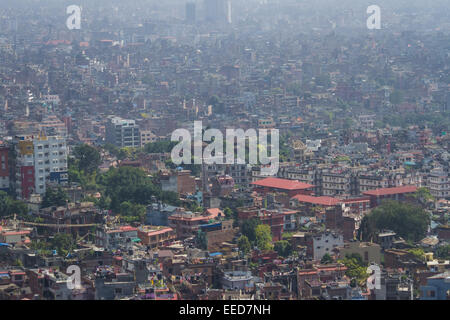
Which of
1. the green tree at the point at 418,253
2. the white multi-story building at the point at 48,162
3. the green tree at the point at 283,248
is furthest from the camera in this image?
the white multi-story building at the point at 48,162

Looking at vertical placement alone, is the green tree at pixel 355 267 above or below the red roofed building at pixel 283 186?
below

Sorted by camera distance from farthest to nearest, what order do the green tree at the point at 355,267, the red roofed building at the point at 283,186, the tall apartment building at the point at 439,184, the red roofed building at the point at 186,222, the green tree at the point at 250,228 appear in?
the tall apartment building at the point at 439,184
the red roofed building at the point at 283,186
the red roofed building at the point at 186,222
the green tree at the point at 250,228
the green tree at the point at 355,267

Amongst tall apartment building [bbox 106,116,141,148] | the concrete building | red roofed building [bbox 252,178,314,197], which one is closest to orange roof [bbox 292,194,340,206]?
red roofed building [bbox 252,178,314,197]

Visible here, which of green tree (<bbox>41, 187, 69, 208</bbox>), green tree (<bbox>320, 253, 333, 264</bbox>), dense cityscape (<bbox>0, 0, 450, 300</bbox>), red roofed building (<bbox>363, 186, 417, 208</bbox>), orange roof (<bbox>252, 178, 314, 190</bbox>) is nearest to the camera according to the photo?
dense cityscape (<bbox>0, 0, 450, 300</bbox>)

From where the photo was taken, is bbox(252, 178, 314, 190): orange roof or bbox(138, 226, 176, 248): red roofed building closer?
bbox(138, 226, 176, 248): red roofed building

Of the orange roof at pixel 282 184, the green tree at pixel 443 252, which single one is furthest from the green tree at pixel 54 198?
the green tree at pixel 443 252

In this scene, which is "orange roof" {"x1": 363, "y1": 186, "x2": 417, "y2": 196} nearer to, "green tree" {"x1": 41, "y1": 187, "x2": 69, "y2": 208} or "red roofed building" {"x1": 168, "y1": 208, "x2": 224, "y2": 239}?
"red roofed building" {"x1": 168, "y1": 208, "x2": 224, "y2": 239}

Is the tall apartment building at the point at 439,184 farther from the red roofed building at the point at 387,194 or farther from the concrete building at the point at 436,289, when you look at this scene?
the concrete building at the point at 436,289

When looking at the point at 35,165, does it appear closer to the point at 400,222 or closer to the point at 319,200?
the point at 319,200
